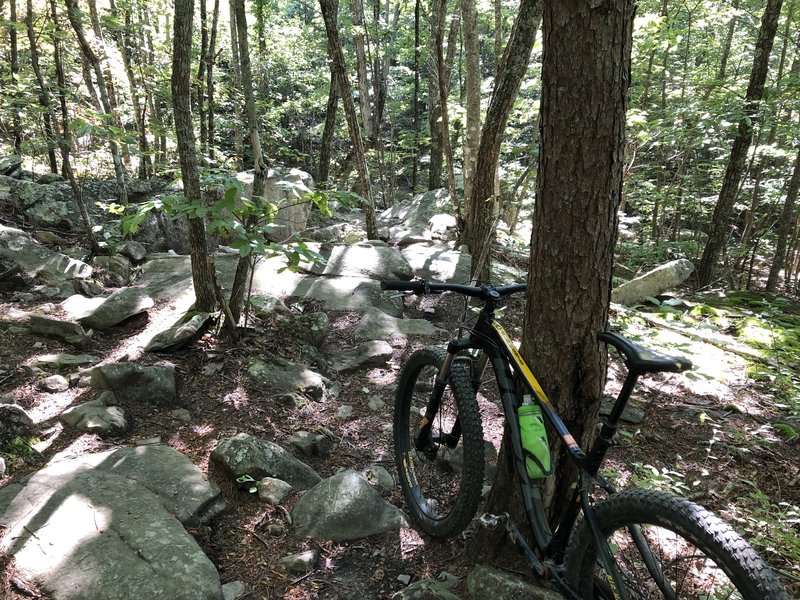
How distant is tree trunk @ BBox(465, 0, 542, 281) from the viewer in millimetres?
5672

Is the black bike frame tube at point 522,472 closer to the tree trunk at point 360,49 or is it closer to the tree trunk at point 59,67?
the tree trunk at point 59,67

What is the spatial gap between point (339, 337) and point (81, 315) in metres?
3.01

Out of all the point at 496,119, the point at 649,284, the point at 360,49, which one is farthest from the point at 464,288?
the point at 360,49

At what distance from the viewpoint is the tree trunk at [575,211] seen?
6.35 ft

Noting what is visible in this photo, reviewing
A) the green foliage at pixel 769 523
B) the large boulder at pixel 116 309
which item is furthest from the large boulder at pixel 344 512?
the large boulder at pixel 116 309

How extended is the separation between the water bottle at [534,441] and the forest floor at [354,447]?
65 cm

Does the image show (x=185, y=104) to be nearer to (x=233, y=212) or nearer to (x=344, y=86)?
(x=233, y=212)

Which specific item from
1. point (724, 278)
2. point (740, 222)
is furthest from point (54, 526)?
point (740, 222)

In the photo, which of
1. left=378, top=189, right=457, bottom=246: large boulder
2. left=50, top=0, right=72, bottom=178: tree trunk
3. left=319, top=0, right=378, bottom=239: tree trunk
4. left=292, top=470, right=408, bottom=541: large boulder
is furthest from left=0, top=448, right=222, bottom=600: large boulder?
left=378, top=189, right=457, bottom=246: large boulder

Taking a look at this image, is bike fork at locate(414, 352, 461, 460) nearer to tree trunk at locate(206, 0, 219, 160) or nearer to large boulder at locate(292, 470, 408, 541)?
large boulder at locate(292, 470, 408, 541)

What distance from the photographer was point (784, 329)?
600cm

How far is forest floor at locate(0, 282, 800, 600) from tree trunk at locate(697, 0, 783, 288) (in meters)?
5.23

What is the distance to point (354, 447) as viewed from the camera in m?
3.96

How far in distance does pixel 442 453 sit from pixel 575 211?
219cm
